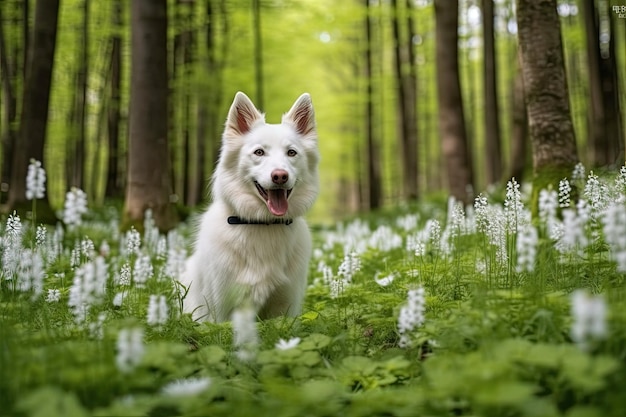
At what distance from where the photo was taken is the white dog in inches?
167

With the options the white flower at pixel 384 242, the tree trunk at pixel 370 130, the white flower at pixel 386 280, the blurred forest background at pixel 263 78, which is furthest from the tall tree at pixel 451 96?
the tree trunk at pixel 370 130

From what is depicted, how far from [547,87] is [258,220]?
337 cm

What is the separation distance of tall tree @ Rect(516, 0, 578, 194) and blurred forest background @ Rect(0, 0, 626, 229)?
0.06m

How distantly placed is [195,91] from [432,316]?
14657mm

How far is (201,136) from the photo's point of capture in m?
16.9

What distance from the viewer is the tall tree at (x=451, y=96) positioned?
10742mm

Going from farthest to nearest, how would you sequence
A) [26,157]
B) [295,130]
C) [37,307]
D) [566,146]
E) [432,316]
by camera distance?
[26,157] < [566,146] < [295,130] < [37,307] < [432,316]

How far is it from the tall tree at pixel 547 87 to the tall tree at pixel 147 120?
5156 mm

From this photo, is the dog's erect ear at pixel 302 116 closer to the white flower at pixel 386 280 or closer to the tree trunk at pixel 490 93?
the white flower at pixel 386 280

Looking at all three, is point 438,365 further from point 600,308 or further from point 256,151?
point 256,151

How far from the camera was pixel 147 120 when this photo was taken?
8.27 metres

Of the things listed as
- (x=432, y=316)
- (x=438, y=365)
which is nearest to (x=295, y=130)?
(x=432, y=316)

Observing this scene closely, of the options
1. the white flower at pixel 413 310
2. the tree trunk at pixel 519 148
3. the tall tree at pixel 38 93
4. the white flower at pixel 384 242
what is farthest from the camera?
the tree trunk at pixel 519 148

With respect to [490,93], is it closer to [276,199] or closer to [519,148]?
[519,148]
